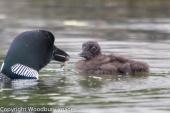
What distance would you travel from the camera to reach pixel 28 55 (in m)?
13.5

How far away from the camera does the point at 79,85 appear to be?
1271 cm

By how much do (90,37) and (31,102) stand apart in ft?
37.6

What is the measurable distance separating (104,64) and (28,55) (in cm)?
155

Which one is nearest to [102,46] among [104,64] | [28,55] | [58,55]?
[104,64]

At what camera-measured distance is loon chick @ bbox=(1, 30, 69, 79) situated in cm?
1326

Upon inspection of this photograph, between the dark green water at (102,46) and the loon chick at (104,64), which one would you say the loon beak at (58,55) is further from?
the loon chick at (104,64)

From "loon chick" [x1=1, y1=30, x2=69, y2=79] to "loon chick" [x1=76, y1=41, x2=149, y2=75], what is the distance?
929 mm

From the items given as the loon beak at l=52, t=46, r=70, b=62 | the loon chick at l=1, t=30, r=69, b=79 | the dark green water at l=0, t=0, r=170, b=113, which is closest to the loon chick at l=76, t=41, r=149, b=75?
the dark green water at l=0, t=0, r=170, b=113

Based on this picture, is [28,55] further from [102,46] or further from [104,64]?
[102,46]

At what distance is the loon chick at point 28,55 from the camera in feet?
43.5

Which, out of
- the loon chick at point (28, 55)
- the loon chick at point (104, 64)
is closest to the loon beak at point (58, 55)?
the loon chick at point (28, 55)

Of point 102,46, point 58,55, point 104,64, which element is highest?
point 58,55

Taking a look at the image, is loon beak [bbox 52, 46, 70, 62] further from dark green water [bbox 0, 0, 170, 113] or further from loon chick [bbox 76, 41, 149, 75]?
loon chick [bbox 76, 41, 149, 75]

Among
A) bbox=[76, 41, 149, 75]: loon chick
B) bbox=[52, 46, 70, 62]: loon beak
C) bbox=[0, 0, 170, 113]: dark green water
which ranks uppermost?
bbox=[52, 46, 70, 62]: loon beak
